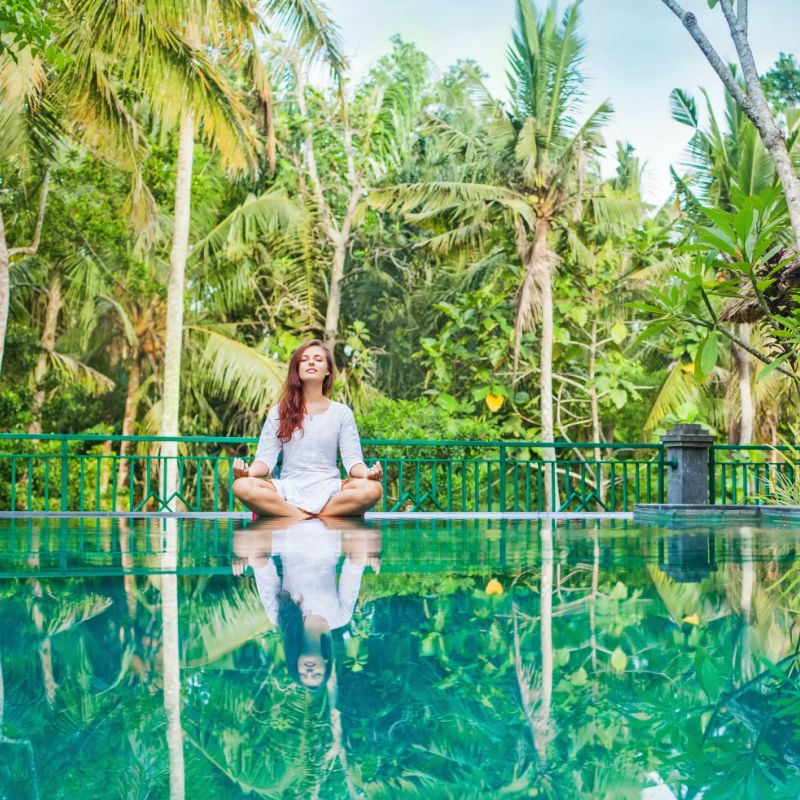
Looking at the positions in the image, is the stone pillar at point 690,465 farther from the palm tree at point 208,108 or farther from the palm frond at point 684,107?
the palm frond at point 684,107

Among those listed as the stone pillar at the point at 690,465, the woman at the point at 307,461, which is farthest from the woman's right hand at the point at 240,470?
the stone pillar at the point at 690,465

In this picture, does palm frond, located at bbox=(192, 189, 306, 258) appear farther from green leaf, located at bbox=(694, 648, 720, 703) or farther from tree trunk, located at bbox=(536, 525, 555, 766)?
green leaf, located at bbox=(694, 648, 720, 703)

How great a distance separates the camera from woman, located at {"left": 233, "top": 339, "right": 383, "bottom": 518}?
6285 millimetres

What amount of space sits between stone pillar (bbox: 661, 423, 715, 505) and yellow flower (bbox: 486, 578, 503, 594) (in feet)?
21.3

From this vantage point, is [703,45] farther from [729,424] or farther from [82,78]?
[729,424]

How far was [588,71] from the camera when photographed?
17.7 metres

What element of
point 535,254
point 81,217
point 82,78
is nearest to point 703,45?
point 82,78

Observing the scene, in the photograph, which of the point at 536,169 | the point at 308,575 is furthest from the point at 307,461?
the point at 536,169

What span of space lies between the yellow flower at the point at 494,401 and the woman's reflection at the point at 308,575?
12194 millimetres

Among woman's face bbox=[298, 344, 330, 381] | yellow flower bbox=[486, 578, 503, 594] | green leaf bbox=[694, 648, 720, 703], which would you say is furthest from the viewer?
woman's face bbox=[298, 344, 330, 381]

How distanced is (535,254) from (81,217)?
7905mm

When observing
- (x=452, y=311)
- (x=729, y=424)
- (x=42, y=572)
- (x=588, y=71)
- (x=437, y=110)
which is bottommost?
(x=42, y=572)

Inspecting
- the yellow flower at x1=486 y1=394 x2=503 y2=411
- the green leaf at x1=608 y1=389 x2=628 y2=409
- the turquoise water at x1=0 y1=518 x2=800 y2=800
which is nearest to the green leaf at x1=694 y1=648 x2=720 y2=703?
the turquoise water at x1=0 y1=518 x2=800 y2=800

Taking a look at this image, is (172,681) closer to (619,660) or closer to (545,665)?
(545,665)
